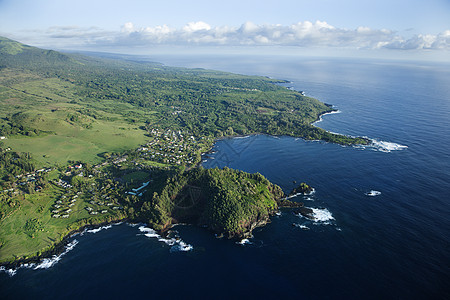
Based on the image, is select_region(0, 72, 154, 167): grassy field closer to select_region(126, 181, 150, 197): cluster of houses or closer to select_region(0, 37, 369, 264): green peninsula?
select_region(0, 37, 369, 264): green peninsula

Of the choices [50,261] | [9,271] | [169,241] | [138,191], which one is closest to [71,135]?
[138,191]

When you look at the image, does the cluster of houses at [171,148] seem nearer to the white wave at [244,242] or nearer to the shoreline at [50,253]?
the shoreline at [50,253]

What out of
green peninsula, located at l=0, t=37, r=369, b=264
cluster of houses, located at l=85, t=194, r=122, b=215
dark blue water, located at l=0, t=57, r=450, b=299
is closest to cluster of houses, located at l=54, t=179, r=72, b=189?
green peninsula, located at l=0, t=37, r=369, b=264

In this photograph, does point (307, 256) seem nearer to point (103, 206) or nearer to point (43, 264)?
point (103, 206)

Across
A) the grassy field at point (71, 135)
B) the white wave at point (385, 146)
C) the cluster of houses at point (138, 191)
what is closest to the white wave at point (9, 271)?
the cluster of houses at point (138, 191)

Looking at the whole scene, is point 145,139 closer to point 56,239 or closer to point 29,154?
point 29,154

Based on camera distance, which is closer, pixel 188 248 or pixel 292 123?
pixel 188 248

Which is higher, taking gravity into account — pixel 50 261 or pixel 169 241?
pixel 169 241

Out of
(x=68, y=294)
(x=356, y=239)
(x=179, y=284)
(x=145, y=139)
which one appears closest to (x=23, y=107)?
(x=145, y=139)
